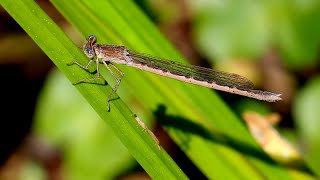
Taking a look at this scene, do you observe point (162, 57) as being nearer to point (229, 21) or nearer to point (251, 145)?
point (251, 145)

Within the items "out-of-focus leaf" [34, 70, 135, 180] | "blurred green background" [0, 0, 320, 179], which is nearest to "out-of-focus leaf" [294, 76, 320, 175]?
"blurred green background" [0, 0, 320, 179]

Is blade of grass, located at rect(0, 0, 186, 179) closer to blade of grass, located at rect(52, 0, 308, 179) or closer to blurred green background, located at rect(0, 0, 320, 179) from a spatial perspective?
blade of grass, located at rect(52, 0, 308, 179)

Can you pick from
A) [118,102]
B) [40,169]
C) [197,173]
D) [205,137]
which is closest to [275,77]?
[197,173]

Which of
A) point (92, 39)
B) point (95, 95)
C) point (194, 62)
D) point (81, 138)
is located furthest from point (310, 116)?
point (95, 95)

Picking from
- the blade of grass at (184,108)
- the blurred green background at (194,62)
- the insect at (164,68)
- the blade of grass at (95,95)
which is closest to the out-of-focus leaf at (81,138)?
the blurred green background at (194,62)

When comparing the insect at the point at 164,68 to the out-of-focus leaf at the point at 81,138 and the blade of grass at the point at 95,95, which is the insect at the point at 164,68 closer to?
the blade of grass at the point at 95,95

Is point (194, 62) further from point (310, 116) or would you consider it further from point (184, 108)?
point (184, 108)

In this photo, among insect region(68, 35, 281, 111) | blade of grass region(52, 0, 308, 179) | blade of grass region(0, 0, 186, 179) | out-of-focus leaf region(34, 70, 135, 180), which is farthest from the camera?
out-of-focus leaf region(34, 70, 135, 180)
